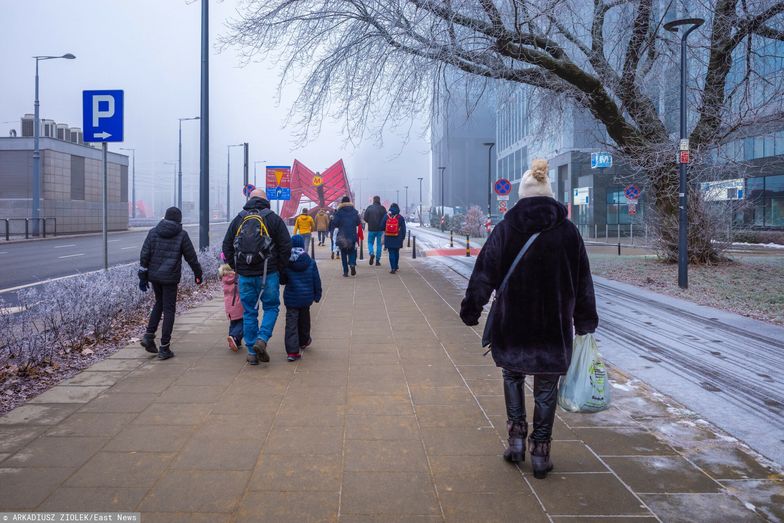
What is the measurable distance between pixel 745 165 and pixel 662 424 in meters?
13.6

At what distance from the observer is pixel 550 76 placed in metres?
15.9

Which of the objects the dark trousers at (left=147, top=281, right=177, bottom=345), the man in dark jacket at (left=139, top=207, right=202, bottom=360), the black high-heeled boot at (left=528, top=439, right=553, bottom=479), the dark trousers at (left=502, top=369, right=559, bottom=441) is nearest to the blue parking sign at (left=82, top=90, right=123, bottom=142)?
the man in dark jacket at (left=139, top=207, right=202, bottom=360)

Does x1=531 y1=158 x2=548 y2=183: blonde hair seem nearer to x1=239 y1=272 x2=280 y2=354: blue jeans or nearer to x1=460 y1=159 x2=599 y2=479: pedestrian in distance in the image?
x1=460 y1=159 x2=599 y2=479: pedestrian in distance

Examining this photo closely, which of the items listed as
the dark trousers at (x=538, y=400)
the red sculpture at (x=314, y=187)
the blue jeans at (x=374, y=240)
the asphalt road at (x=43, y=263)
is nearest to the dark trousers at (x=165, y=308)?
the dark trousers at (x=538, y=400)

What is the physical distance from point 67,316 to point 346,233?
8183 millimetres

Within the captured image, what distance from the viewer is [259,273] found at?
6738 mm

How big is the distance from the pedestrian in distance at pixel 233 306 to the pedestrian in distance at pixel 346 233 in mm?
7560

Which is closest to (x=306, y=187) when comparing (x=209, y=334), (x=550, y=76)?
(x=550, y=76)

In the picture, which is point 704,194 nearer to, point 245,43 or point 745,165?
point 745,165

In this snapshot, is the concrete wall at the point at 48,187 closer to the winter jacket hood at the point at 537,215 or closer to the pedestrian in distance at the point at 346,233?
the pedestrian in distance at the point at 346,233

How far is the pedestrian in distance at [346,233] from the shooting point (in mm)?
15055

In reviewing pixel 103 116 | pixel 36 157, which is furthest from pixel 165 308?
pixel 36 157

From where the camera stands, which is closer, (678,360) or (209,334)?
(678,360)

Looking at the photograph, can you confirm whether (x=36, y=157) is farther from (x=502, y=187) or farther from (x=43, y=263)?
(x=502, y=187)
